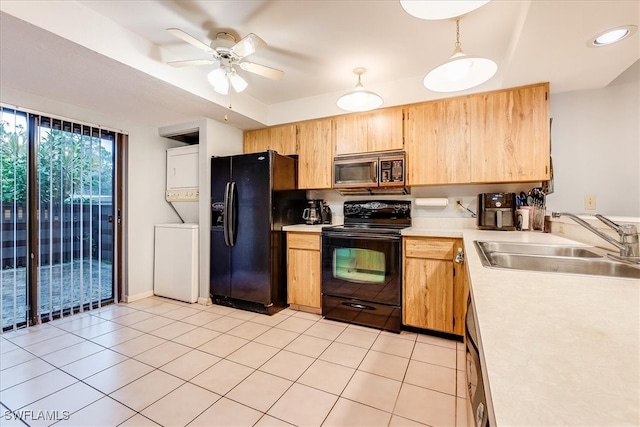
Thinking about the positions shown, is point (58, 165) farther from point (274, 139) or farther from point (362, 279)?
point (362, 279)

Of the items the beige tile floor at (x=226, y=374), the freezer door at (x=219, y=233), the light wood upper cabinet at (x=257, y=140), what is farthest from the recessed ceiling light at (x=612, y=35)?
the freezer door at (x=219, y=233)

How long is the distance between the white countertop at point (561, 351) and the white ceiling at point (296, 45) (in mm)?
1530

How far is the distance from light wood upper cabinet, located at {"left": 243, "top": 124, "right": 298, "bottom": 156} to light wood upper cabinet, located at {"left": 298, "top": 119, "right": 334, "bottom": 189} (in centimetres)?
10

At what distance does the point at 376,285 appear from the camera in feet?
8.70

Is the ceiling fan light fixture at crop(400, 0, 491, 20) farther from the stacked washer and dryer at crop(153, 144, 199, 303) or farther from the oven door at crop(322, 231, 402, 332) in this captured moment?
the stacked washer and dryer at crop(153, 144, 199, 303)

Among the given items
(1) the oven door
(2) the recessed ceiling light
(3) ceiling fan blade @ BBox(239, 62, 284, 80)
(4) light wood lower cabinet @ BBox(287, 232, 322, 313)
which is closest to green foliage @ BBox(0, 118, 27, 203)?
(3) ceiling fan blade @ BBox(239, 62, 284, 80)

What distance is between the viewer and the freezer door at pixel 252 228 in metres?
2.97

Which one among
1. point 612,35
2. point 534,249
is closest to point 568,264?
point 534,249

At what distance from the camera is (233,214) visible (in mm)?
3105

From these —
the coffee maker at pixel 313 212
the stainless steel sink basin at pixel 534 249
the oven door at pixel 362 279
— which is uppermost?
the coffee maker at pixel 313 212

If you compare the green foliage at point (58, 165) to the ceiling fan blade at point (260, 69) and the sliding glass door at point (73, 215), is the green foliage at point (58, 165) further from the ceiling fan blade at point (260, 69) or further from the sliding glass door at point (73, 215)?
the ceiling fan blade at point (260, 69)

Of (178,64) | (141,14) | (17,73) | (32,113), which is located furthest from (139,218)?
(141,14)

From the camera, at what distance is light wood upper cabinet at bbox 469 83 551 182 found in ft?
7.71

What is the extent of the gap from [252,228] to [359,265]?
120 cm
